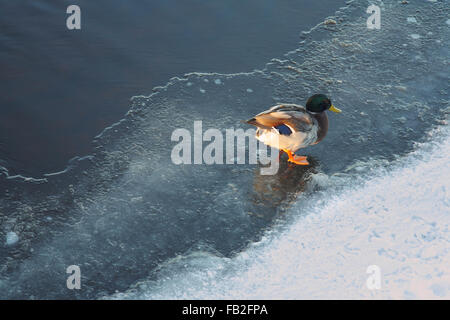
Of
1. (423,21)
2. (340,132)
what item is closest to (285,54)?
(340,132)

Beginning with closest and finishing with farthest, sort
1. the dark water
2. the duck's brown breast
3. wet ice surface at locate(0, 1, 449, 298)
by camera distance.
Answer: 1. wet ice surface at locate(0, 1, 449, 298)
2. the duck's brown breast
3. the dark water

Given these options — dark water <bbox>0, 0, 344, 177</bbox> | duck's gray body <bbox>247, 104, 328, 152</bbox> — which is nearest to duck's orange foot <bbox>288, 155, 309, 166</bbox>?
duck's gray body <bbox>247, 104, 328, 152</bbox>

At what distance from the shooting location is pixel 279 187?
4.65 m

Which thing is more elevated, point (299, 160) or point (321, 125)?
point (321, 125)

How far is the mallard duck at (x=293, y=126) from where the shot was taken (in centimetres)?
455

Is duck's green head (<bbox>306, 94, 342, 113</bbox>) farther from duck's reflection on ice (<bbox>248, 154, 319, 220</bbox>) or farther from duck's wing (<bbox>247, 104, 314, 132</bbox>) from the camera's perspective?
duck's reflection on ice (<bbox>248, 154, 319, 220</bbox>)

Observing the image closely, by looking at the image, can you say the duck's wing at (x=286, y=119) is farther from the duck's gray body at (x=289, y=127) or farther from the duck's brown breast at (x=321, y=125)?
the duck's brown breast at (x=321, y=125)

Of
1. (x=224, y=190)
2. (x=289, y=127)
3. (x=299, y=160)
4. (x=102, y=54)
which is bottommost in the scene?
(x=224, y=190)

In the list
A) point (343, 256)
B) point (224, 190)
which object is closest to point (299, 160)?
point (224, 190)

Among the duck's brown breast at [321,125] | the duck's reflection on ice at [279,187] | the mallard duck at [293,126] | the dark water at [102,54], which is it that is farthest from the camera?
the dark water at [102,54]

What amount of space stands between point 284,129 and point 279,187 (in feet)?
1.69

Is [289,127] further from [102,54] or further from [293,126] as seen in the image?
[102,54]

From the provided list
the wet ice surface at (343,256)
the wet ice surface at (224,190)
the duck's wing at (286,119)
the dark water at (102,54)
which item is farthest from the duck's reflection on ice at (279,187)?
the dark water at (102,54)

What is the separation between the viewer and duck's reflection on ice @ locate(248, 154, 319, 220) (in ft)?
14.5
